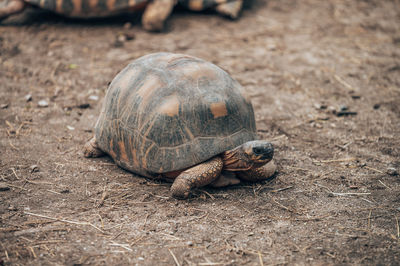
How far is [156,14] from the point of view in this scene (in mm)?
6051

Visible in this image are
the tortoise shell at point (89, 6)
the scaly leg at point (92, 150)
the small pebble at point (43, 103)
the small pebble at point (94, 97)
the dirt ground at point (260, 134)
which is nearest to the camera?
the dirt ground at point (260, 134)

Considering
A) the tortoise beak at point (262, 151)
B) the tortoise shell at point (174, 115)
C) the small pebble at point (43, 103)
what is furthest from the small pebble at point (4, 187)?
the tortoise beak at point (262, 151)

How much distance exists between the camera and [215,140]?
304 cm

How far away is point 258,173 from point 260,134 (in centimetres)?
98

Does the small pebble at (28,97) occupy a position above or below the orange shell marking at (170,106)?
below

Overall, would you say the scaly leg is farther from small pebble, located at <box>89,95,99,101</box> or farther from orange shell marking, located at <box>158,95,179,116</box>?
small pebble, located at <box>89,95,99,101</box>

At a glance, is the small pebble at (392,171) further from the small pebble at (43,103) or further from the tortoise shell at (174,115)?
the small pebble at (43,103)

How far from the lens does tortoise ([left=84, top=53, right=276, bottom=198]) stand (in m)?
2.99

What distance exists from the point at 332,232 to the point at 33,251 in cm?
195

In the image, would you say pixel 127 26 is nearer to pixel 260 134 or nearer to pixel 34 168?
pixel 260 134

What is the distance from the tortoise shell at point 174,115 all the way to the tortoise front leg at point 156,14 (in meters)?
2.89

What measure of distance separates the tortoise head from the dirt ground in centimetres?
24

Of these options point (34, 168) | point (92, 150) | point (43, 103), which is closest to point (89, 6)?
point (43, 103)

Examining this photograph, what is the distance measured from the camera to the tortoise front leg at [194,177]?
2.94m
